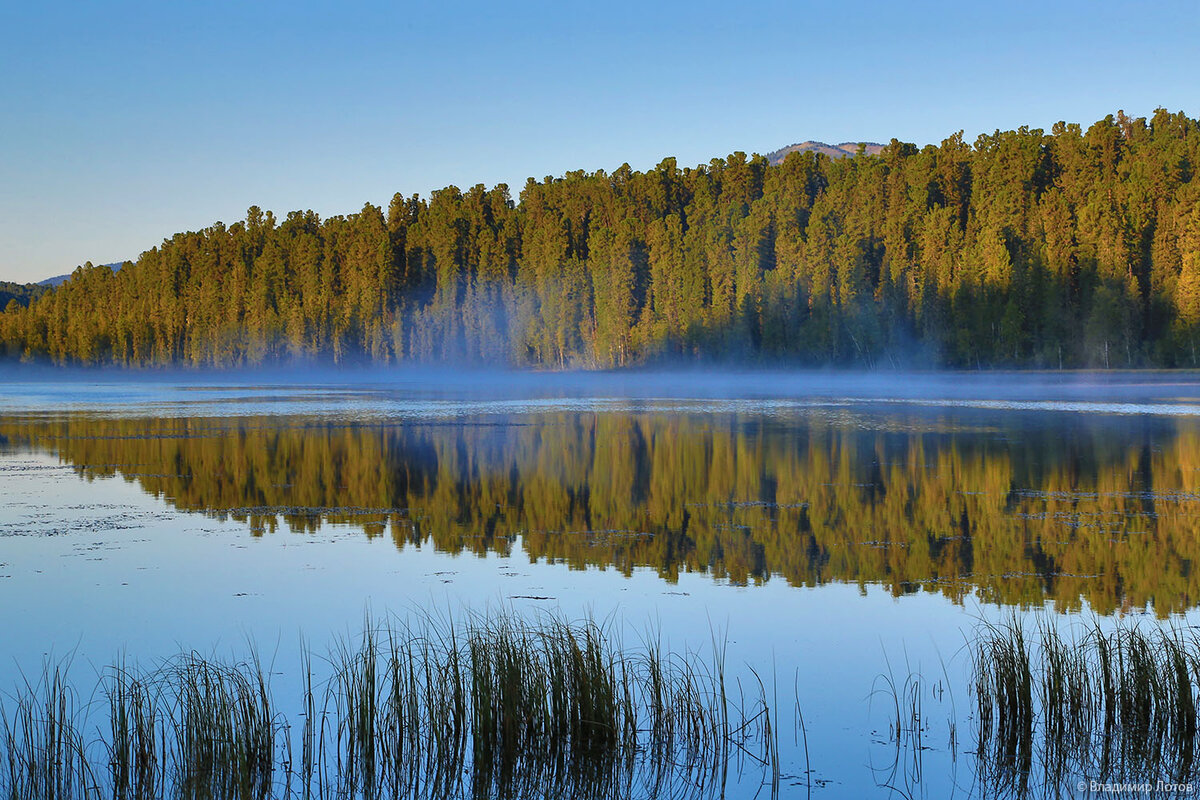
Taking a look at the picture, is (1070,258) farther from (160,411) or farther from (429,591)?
(429,591)

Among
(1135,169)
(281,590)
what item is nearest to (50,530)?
(281,590)

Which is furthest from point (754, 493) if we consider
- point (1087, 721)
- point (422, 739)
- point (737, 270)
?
point (737, 270)

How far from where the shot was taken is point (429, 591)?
31.6ft

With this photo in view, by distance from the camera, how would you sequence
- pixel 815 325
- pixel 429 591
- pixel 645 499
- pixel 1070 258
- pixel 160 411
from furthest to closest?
pixel 815 325, pixel 1070 258, pixel 160 411, pixel 645 499, pixel 429 591

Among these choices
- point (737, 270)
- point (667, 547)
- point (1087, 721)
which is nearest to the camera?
point (1087, 721)

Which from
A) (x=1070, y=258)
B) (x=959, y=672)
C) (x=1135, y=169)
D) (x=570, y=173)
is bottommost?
(x=959, y=672)

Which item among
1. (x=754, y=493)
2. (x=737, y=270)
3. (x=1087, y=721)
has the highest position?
(x=737, y=270)

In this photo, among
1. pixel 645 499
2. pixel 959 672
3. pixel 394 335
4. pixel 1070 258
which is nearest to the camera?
pixel 959 672

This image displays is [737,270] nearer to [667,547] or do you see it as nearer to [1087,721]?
[667,547]

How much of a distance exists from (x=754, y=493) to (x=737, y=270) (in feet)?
219

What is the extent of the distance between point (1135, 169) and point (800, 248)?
70.1 feet

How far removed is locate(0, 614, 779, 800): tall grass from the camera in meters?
5.42

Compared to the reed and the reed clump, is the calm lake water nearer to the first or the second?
the reed clump

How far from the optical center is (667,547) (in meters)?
11.7
